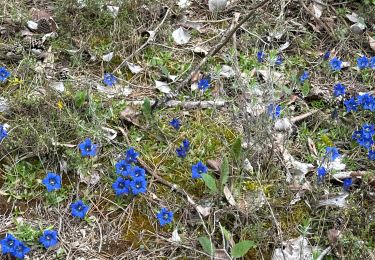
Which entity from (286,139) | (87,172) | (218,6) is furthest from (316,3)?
(87,172)

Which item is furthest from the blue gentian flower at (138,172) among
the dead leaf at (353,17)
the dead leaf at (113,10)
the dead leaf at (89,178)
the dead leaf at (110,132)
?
the dead leaf at (353,17)

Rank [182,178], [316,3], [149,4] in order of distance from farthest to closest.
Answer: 1. [316,3]
2. [149,4]
3. [182,178]

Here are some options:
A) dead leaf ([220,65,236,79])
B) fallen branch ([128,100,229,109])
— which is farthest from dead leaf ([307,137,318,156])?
dead leaf ([220,65,236,79])

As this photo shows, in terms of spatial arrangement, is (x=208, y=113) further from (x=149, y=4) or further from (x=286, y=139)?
(x=149, y=4)

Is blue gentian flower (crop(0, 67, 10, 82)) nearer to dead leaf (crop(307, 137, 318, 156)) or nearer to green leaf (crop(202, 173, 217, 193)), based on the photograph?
green leaf (crop(202, 173, 217, 193))

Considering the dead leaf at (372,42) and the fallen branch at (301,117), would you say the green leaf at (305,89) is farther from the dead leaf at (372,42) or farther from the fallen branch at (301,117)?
the dead leaf at (372,42)

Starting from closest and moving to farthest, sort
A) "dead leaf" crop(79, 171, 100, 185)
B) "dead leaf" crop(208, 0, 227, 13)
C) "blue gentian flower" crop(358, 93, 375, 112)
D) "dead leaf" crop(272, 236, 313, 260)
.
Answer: "dead leaf" crop(272, 236, 313, 260), "dead leaf" crop(79, 171, 100, 185), "blue gentian flower" crop(358, 93, 375, 112), "dead leaf" crop(208, 0, 227, 13)

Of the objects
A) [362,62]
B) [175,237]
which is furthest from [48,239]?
[362,62]
